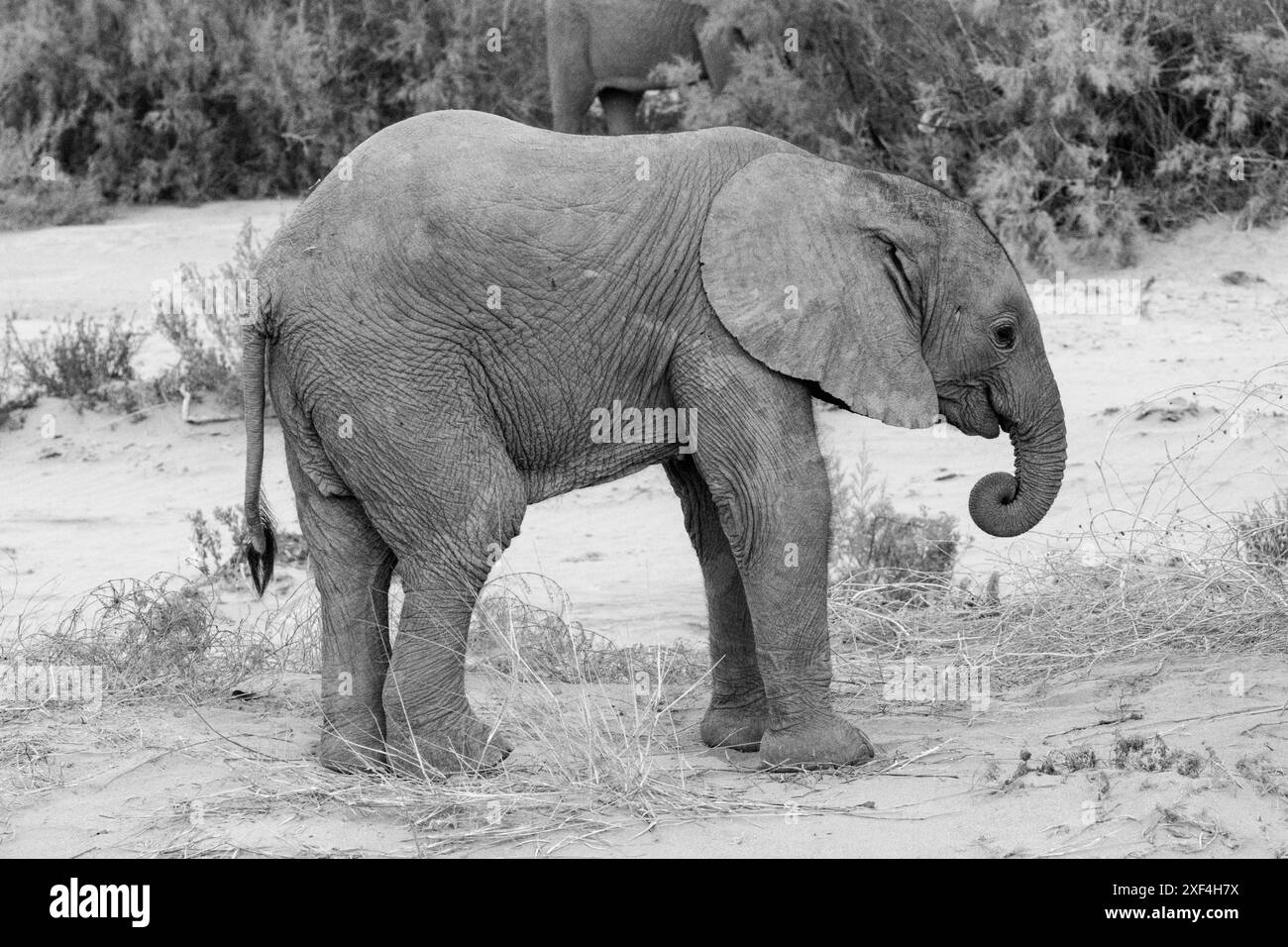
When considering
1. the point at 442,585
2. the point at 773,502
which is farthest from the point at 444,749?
the point at 773,502

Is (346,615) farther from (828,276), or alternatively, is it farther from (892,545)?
(892,545)

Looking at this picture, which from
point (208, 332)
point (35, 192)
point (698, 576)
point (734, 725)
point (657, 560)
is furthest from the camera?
point (35, 192)

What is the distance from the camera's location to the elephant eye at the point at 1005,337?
19.1 feet

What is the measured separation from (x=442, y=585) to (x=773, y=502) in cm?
100

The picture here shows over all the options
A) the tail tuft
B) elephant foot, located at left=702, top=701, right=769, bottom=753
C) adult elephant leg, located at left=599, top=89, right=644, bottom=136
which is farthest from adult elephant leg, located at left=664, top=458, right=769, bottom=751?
adult elephant leg, located at left=599, top=89, right=644, bottom=136

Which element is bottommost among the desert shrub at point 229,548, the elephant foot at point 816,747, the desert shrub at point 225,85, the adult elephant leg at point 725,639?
the elephant foot at point 816,747

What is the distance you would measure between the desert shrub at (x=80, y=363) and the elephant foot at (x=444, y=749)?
5879 mm

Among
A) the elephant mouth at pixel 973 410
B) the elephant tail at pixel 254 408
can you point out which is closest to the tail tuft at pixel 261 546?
the elephant tail at pixel 254 408

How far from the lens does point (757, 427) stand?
550cm

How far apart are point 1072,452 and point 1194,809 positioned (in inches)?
180

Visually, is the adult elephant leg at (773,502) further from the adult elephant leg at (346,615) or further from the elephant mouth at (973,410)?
the adult elephant leg at (346,615)

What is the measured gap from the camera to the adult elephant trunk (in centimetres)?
593

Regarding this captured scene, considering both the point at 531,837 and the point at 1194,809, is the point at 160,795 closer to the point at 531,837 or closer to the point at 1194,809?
the point at 531,837

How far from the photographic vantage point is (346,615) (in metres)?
5.77
